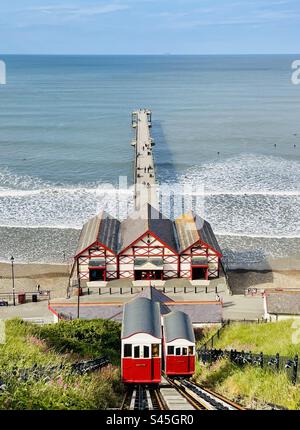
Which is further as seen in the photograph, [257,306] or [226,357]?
[257,306]

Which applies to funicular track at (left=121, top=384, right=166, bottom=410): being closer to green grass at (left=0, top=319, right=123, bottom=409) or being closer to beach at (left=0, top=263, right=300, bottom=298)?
green grass at (left=0, top=319, right=123, bottom=409)

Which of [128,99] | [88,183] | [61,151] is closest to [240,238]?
[88,183]

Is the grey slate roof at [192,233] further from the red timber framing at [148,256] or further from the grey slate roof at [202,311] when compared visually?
the grey slate roof at [202,311]

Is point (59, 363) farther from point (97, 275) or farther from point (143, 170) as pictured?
point (143, 170)

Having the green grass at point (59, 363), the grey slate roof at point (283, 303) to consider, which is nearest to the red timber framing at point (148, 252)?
the grey slate roof at point (283, 303)

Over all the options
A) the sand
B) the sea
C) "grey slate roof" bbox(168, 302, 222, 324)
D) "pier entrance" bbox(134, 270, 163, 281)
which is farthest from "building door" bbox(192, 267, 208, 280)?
the sand

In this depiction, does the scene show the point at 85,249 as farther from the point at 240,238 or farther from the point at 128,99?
the point at 128,99
